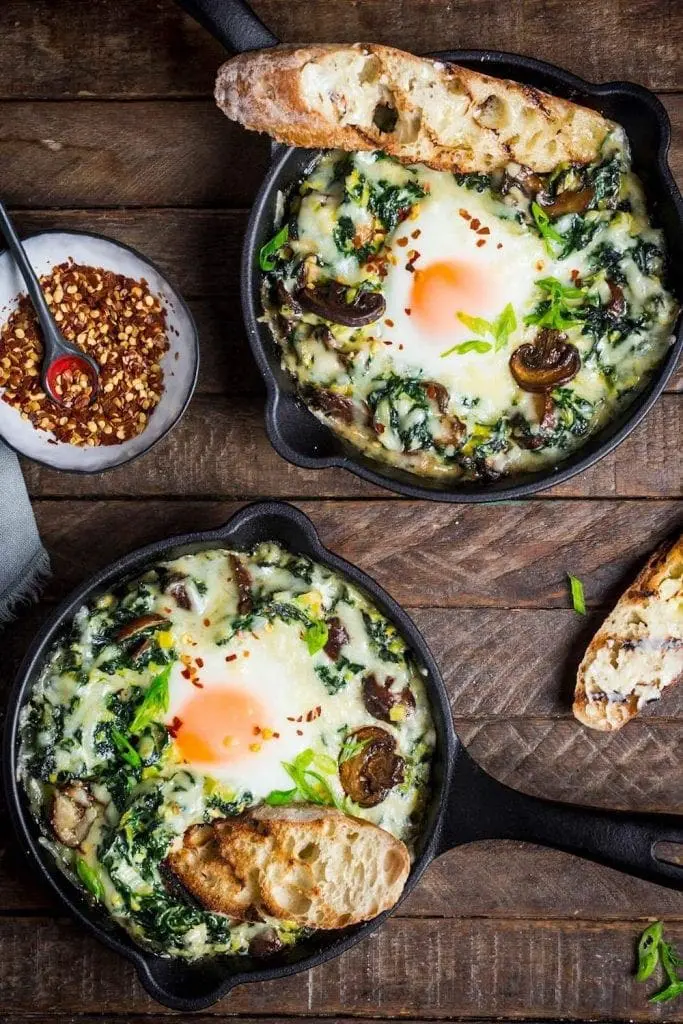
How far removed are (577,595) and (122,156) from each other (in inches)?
92.1

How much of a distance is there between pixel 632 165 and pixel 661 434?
0.99 metres

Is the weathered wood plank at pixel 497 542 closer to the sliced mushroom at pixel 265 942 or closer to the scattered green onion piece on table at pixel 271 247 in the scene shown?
the scattered green onion piece on table at pixel 271 247

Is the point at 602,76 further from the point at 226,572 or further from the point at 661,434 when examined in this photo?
the point at 226,572

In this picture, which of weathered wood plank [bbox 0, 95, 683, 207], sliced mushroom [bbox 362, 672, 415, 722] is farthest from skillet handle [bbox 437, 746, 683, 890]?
weathered wood plank [bbox 0, 95, 683, 207]

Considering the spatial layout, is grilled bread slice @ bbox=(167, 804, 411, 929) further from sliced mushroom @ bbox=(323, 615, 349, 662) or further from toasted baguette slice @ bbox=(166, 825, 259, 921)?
sliced mushroom @ bbox=(323, 615, 349, 662)

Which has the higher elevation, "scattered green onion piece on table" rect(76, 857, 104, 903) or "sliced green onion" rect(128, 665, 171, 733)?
"sliced green onion" rect(128, 665, 171, 733)

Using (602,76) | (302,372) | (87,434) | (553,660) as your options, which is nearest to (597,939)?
(553,660)

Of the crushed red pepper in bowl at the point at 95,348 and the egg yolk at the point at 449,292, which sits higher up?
the egg yolk at the point at 449,292

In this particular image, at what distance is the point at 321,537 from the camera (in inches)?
155

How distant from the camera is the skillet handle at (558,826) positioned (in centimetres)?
324

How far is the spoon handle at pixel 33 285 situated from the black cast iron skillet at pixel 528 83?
728mm

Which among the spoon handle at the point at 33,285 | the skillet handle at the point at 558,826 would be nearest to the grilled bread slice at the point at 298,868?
the skillet handle at the point at 558,826

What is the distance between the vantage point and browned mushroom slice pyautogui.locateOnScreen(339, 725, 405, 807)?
3324 mm

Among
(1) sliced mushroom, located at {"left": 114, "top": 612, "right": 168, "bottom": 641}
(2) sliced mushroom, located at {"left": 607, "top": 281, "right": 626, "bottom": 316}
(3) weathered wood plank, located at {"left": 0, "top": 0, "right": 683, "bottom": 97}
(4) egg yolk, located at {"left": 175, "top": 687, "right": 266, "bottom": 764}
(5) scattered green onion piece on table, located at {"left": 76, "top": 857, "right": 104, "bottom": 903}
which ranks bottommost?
(5) scattered green onion piece on table, located at {"left": 76, "top": 857, "right": 104, "bottom": 903}
